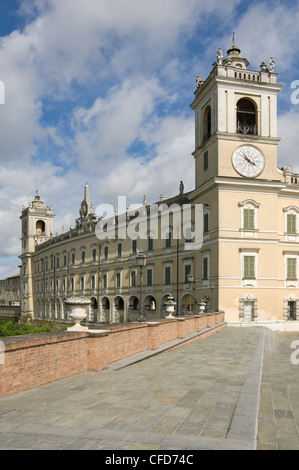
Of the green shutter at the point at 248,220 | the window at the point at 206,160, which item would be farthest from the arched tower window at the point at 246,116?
the green shutter at the point at 248,220

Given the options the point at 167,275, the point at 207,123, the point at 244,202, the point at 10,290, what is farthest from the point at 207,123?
the point at 10,290

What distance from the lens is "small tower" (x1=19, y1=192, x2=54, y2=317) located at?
81438mm

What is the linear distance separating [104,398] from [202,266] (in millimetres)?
29230

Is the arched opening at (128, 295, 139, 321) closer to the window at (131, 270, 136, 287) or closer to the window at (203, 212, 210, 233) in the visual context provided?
the window at (131, 270, 136, 287)

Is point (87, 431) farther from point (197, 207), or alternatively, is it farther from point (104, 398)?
point (197, 207)

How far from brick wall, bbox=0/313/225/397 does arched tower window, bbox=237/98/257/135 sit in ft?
81.1

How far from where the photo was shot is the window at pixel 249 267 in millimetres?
33906

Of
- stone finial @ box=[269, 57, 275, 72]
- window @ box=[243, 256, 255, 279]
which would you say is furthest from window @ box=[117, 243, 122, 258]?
stone finial @ box=[269, 57, 275, 72]

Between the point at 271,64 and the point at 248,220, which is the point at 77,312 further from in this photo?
the point at 271,64

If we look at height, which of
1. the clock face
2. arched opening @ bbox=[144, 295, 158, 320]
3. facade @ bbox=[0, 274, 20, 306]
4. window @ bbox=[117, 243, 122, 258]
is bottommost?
facade @ bbox=[0, 274, 20, 306]

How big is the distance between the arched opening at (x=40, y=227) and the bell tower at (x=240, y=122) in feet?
171

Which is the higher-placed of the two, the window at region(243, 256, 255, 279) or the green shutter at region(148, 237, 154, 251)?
the green shutter at region(148, 237, 154, 251)

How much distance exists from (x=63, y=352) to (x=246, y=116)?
3102 centimetres
